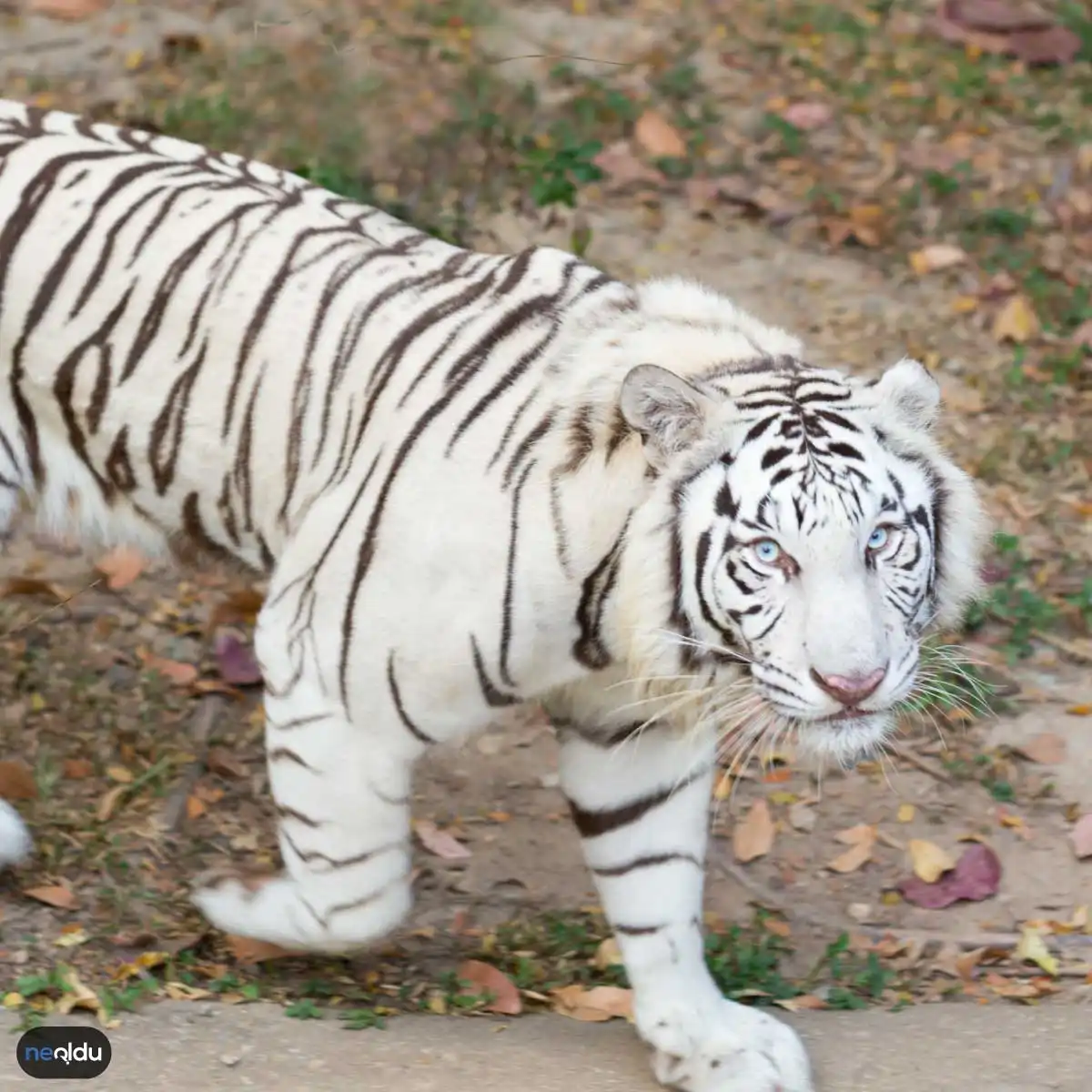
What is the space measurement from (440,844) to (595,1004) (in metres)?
0.65

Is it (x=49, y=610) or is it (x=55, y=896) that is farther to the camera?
(x=49, y=610)

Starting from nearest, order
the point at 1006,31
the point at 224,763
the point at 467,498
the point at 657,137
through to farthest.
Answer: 1. the point at 467,498
2. the point at 224,763
3. the point at 657,137
4. the point at 1006,31

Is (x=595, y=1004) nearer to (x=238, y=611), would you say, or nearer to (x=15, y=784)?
(x=15, y=784)

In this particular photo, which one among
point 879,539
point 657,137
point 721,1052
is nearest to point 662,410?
point 879,539

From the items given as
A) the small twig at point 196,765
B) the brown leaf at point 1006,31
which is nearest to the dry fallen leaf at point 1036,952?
the small twig at point 196,765

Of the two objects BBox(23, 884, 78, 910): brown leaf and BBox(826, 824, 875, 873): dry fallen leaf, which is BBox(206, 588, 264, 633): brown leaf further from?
BBox(826, 824, 875, 873): dry fallen leaf

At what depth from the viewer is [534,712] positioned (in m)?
4.21

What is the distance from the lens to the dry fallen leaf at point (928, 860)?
3740mm

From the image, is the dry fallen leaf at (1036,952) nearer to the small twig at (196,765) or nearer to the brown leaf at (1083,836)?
the brown leaf at (1083,836)

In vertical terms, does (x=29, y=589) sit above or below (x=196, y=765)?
above

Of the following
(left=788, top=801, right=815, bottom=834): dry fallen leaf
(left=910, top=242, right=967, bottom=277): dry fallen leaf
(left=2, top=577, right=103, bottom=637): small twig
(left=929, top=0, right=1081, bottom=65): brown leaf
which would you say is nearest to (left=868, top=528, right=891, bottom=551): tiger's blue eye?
(left=788, top=801, right=815, bottom=834): dry fallen leaf

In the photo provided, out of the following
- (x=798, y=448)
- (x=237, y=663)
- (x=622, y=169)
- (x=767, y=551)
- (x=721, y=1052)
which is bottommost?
(x=237, y=663)

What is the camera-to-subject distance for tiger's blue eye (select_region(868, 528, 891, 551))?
7.94 feet

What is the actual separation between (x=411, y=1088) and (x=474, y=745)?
51.1 inches
